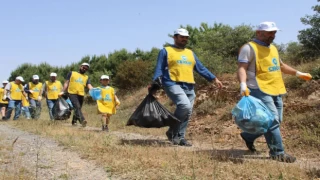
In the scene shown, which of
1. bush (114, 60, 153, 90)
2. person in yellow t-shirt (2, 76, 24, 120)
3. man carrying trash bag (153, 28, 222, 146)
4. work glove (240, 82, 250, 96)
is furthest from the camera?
bush (114, 60, 153, 90)

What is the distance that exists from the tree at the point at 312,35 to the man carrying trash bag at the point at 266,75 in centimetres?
634

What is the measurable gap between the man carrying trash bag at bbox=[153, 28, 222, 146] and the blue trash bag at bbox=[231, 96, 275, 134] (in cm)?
151

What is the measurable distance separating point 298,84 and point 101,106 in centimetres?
449

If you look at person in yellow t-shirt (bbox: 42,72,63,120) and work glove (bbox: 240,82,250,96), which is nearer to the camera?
work glove (bbox: 240,82,250,96)

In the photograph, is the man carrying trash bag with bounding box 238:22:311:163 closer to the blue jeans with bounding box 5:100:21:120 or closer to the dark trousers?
the dark trousers

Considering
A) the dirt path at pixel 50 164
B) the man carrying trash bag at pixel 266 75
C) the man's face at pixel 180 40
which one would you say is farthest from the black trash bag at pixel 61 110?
the man carrying trash bag at pixel 266 75

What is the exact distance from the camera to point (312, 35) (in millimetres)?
10461

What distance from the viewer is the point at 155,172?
371cm

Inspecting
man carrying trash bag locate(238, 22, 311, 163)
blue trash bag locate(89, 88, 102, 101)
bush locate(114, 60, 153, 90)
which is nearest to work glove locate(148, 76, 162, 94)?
man carrying trash bag locate(238, 22, 311, 163)

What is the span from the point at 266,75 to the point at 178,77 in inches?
60.6

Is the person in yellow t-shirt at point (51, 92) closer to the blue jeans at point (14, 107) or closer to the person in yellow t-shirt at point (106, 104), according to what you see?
the blue jeans at point (14, 107)

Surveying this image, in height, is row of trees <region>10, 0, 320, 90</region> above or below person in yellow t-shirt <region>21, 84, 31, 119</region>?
above

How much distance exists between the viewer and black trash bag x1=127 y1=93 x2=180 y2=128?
5582 millimetres

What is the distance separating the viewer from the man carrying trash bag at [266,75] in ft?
15.0
